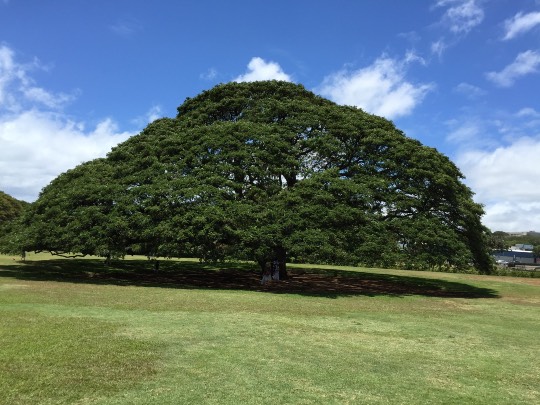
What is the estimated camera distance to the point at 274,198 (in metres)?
21.8

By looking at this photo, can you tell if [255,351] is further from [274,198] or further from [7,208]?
[7,208]

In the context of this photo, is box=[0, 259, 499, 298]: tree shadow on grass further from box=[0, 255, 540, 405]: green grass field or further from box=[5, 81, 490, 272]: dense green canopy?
box=[0, 255, 540, 405]: green grass field

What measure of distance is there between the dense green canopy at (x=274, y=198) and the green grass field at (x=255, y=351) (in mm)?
3823

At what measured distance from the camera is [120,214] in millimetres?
21797

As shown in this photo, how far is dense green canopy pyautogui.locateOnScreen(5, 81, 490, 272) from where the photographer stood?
66.8 ft

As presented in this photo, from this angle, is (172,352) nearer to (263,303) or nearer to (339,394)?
(339,394)

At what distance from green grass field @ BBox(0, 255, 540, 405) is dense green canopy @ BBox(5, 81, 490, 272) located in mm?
3823

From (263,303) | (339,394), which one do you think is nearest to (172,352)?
A: (339,394)

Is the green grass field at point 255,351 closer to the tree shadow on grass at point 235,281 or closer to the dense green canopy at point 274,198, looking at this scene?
the dense green canopy at point 274,198

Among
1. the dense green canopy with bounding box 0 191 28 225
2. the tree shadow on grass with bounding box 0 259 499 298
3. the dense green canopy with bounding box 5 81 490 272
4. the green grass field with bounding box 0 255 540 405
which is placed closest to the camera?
the green grass field with bounding box 0 255 540 405

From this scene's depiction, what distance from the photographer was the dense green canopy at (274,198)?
20.4 metres

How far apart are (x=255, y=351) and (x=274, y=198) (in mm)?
13189

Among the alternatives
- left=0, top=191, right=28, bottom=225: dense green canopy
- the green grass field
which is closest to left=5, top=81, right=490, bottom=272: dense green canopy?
the green grass field

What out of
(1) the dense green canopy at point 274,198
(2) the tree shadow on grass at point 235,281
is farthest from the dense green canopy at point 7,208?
(1) the dense green canopy at point 274,198
